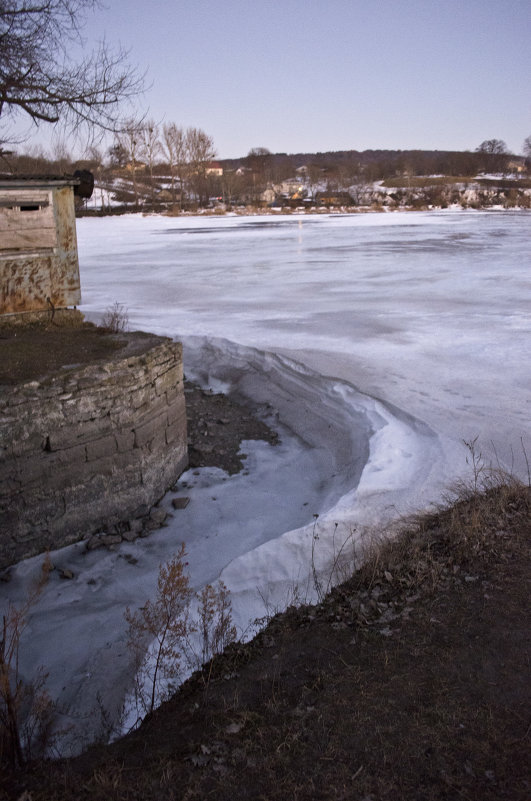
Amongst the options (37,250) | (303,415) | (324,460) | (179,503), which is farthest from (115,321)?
(324,460)

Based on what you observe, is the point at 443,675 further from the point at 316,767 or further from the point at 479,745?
the point at 316,767

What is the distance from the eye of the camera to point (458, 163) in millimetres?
110375

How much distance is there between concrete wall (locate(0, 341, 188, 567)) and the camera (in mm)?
5105

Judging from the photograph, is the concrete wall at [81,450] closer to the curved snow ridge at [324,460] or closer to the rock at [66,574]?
the rock at [66,574]

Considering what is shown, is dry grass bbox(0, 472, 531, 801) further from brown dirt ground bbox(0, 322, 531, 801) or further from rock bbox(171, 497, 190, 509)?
rock bbox(171, 497, 190, 509)

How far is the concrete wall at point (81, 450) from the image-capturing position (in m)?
5.11

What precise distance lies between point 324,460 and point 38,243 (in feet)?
15.0

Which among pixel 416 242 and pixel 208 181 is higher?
pixel 208 181

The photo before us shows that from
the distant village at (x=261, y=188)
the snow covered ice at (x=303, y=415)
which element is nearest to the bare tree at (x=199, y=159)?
the distant village at (x=261, y=188)

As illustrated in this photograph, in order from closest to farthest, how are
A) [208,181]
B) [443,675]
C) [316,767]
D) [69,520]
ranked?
[316,767] → [443,675] → [69,520] → [208,181]

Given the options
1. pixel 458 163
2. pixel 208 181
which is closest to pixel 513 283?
pixel 208 181

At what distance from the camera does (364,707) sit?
Answer: 122 inches

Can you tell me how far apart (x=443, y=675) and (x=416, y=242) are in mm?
24202

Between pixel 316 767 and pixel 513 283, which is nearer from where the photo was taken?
pixel 316 767
